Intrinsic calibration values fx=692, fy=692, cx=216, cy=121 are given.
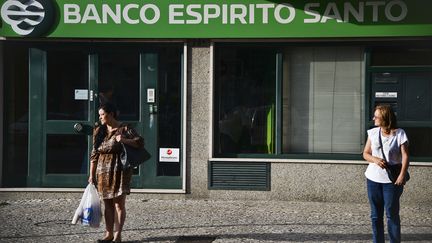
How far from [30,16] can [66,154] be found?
2130 millimetres

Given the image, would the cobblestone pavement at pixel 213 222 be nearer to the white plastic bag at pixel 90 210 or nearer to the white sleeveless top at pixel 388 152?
the white plastic bag at pixel 90 210

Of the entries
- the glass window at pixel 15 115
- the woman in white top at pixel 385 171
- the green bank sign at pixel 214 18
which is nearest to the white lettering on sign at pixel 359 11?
the green bank sign at pixel 214 18

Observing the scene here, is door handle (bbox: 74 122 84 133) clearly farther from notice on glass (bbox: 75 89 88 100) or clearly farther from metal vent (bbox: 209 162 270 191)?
metal vent (bbox: 209 162 270 191)

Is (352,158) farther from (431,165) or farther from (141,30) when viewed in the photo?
(141,30)

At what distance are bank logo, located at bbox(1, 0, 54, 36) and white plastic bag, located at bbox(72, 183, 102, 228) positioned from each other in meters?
3.58

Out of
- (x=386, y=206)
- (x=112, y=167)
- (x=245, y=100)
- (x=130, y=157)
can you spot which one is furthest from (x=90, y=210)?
(x=245, y=100)

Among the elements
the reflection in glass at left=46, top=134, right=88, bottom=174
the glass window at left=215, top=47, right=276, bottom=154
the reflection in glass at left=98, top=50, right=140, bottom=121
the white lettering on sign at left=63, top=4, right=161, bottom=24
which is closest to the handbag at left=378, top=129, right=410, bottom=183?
the glass window at left=215, top=47, right=276, bottom=154

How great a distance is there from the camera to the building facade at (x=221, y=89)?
9.91 metres

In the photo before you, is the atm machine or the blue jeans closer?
the blue jeans

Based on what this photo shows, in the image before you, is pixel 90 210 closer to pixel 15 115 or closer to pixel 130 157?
pixel 130 157

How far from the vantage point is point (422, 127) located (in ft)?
32.8

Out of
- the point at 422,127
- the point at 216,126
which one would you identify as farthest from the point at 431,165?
the point at 216,126

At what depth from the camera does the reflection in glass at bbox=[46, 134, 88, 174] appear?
10531 millimetres

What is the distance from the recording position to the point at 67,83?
34.7ft
